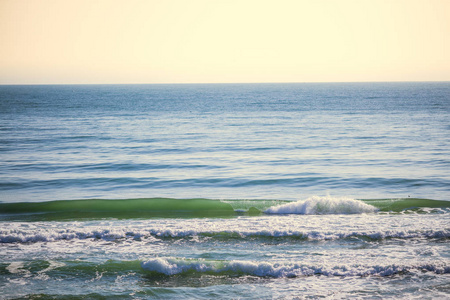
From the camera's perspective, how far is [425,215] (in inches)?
607

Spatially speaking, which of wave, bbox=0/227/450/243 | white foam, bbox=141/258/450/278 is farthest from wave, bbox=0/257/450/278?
wave, bbox=0/227/450/243

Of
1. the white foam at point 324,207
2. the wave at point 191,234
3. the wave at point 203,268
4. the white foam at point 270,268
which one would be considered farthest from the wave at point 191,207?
the white foam at point 270,268

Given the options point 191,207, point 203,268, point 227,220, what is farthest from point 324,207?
point 203,268

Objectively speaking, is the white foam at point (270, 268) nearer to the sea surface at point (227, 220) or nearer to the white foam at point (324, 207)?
the sea surface at point (227, 220)

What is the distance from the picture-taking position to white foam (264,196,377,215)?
53.4 ft

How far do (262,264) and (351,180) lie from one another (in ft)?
41.8

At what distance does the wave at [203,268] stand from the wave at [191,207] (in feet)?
17.7

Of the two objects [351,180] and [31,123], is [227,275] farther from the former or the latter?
[31,123]

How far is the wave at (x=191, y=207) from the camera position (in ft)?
54.0

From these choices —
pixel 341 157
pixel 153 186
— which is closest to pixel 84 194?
pixel 153 186

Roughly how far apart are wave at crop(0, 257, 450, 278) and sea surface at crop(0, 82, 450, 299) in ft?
0.12

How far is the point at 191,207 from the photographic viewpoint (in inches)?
698

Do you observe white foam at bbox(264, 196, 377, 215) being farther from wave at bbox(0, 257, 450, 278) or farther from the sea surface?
wave at bbox(0, 257, 450, 278)

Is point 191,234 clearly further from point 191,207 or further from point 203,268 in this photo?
point 191,207
